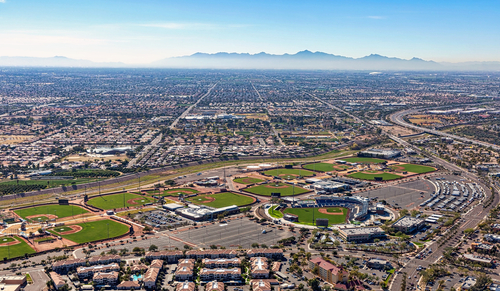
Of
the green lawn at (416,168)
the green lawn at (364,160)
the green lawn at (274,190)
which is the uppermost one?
the green lawn at (364,160)

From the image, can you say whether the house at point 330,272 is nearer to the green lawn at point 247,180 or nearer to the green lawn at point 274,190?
the green lawn at point 274,190

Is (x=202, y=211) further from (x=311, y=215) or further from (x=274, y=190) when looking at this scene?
(x=274, y=190)

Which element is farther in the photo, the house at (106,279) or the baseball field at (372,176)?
the baseball field at (372,176)

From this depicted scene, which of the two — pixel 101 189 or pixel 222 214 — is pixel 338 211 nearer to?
pixel 222 214

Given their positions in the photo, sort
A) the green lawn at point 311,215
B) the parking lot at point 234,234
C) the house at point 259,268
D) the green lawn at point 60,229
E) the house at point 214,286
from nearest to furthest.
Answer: the house at point 214,286, the house at point 259,268, the parking lot at point 234,234, the green lawn at point 60,229, the green lawn at point 311,215

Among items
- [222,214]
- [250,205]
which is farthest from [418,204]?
[222,214]

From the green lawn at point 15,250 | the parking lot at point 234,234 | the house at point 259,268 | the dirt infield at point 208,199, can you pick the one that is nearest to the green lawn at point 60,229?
the green lawn at point 15,250
